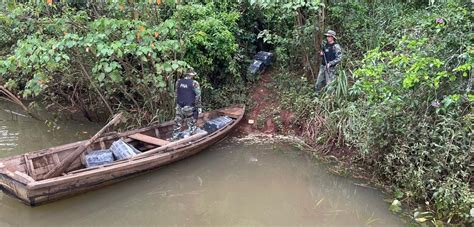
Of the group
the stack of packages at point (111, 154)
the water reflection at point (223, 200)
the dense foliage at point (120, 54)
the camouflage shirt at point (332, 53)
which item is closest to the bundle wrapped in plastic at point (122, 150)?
the stack of packages at point (111, 154)

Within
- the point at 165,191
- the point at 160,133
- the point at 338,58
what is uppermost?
the point at 338,58

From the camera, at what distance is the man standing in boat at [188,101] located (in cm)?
802

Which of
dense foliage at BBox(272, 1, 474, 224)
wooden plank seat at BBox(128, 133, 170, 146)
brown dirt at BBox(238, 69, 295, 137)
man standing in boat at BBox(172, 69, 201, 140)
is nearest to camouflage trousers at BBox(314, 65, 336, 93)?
brown dirt at BBox(238, 69, 295, 137)

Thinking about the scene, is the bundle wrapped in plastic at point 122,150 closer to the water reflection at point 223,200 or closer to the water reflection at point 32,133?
the water reflection at point 223,200

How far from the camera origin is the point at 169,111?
9.22m

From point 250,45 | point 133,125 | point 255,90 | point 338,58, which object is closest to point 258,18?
point 250,45

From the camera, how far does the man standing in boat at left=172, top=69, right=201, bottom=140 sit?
8023 mm

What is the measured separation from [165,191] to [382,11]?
6.48 m

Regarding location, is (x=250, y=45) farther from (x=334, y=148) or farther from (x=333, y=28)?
(x=334, y=148)

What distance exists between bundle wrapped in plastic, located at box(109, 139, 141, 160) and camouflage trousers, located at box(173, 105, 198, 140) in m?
1.06

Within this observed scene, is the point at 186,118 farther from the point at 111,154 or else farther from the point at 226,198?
the point at 226,198

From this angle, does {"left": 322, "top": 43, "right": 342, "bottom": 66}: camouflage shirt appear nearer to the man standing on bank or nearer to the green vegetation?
the man standing on bank

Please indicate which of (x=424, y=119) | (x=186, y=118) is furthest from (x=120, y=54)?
(x=424, y=119)

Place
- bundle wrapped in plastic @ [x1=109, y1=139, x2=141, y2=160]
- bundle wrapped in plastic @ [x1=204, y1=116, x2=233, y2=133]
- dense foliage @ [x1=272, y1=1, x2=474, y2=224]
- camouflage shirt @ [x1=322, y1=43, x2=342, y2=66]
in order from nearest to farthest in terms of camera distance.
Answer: dense foliage @ [x1=272, y1=1, x2=474, y2=224], bundle wrapped in plastic @ [x1=109, y1=139, x2=141, y2=160], bundle wrapped in plastic @ [x1=204, y1=116, x2=233, y2=133], camouflage shirt @ [x1=322, y1=43, x2=342, y2=66]
